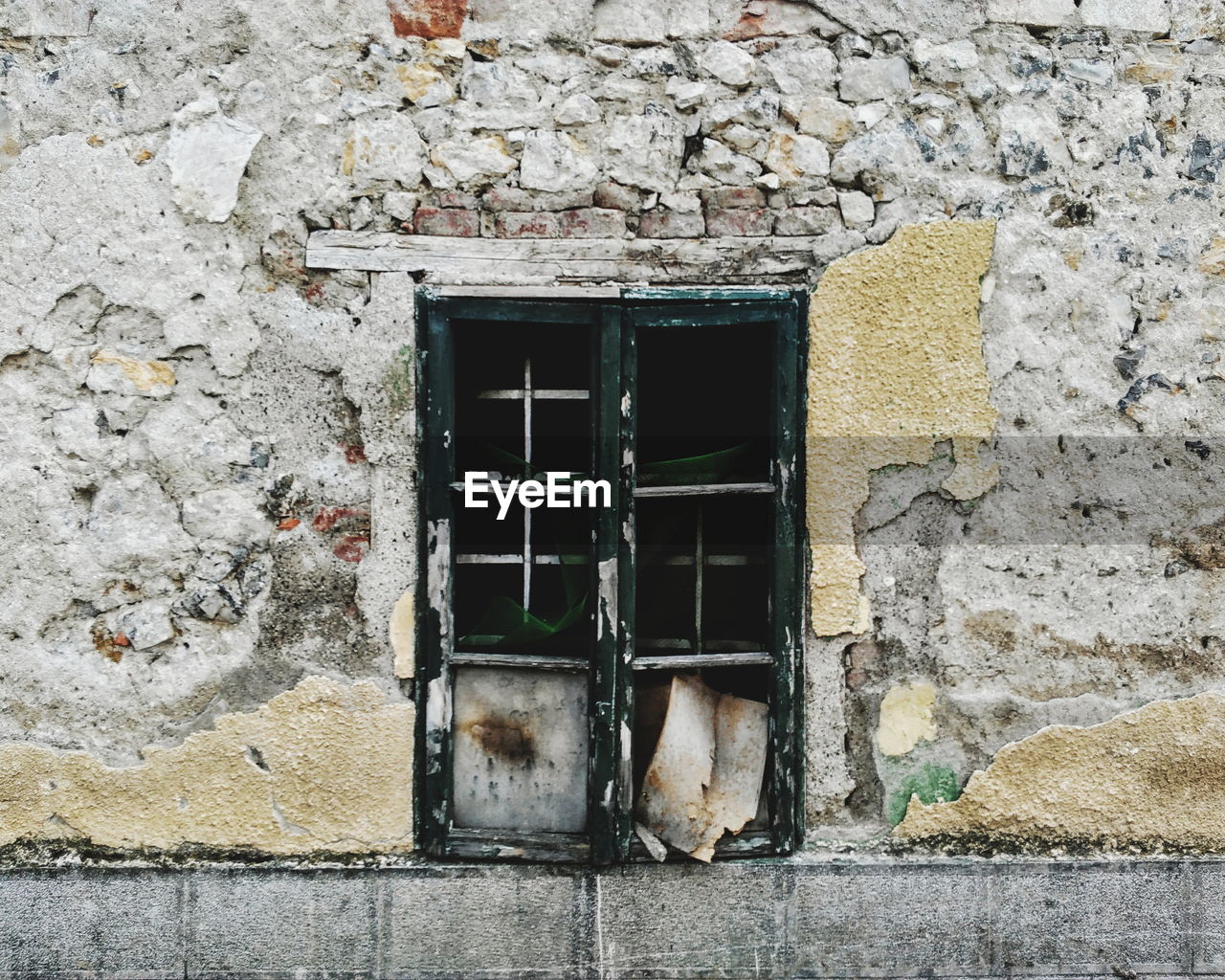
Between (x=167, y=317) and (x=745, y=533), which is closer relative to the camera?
(x=167, y=317)

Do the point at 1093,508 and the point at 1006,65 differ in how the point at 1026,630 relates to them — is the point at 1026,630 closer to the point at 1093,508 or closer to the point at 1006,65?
the point at 1093,508

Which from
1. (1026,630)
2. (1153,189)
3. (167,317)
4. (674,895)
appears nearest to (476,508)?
(167,317)

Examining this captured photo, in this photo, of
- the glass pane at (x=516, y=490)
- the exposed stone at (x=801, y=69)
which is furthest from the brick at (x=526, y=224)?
the exposed stone at (x=801, y=69)

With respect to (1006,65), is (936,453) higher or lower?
lower

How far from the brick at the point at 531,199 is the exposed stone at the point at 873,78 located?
0.76m

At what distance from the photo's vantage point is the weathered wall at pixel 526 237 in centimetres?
262

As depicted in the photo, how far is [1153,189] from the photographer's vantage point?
2682 millimetres

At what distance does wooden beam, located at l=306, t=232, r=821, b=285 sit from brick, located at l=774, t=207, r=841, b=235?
3 cm

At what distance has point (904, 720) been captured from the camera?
8.80ft

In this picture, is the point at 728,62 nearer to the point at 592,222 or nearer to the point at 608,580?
the point at 592,222

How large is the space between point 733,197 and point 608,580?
1087 millimetres

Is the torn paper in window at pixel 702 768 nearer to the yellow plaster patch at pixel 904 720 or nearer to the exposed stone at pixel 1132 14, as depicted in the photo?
the yellow plaster patch at pixel 904 720

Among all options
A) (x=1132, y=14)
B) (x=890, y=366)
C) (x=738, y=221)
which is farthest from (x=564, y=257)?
(x=1132, y=14)

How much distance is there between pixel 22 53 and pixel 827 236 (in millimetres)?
2215
